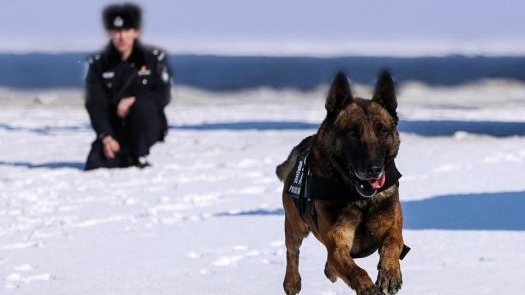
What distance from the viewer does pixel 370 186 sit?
5410 millimetres

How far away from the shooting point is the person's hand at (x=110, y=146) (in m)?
12.9

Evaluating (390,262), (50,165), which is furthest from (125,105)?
(390,262)

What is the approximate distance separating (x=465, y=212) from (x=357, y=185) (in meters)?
4.34

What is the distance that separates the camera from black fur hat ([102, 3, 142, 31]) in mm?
12055

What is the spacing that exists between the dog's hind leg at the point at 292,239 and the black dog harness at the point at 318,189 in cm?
24

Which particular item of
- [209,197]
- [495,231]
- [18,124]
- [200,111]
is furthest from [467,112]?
[495,231]

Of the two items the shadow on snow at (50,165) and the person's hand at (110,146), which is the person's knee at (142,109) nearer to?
the person's hand at (110,146)

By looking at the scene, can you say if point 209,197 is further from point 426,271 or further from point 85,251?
point 426,271

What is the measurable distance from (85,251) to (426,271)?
2388mm

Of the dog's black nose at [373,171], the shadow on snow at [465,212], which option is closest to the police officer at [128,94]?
the shadow on snow at [465,212]

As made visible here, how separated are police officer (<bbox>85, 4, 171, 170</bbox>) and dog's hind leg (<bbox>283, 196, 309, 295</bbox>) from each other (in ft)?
21.2

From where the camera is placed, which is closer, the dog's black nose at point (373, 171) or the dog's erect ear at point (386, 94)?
the dog's black nose at point (373, 171)

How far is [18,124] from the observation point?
73.6 ft

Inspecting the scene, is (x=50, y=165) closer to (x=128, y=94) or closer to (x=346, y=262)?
(x=128, y=94)
